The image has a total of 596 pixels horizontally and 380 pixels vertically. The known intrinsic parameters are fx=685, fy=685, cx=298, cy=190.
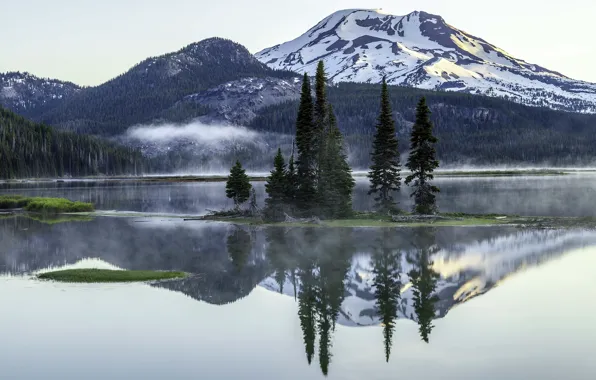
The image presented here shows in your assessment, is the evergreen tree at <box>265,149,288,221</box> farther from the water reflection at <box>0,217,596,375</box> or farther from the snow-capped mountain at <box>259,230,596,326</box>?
the snow-capped mountain at <box>259,230,596,326</box>

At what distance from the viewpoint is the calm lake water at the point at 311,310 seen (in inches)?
938

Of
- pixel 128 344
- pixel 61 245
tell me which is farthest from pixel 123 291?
pixel 61 245

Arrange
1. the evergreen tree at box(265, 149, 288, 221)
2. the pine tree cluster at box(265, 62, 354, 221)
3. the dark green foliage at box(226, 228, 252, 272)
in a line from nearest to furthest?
the dark green foliage at box(226, 228, 252, 272)
the evergreen tree at box(265, 149, 288, 221)
the pine tree cluster at box(265, 62, 354, 221)

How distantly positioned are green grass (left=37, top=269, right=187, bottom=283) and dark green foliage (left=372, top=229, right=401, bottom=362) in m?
12.0

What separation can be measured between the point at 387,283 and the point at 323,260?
9.00 metres

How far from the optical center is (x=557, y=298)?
33406 millimetres

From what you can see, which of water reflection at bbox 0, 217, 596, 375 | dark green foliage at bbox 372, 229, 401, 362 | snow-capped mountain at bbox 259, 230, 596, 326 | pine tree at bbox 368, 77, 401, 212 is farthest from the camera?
pine tree at bbox 368, 77, 401, 212

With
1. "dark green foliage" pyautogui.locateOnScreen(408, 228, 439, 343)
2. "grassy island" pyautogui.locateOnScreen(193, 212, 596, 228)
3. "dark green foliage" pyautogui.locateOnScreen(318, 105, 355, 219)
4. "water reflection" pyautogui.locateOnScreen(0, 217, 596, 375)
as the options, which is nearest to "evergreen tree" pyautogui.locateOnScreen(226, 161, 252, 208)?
"grassy island" pyautogui.locateOnScreen(193, 212, 596, 228)

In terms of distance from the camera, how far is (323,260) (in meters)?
45.9

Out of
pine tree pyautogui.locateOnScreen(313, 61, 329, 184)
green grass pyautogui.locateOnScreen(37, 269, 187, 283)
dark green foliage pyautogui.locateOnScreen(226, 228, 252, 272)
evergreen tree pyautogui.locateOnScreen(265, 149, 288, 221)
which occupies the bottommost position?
dark green foliage pyautogui.locateOnScreen(226, 228, 252, 272)

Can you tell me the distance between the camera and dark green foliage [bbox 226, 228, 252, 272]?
46.1 metres

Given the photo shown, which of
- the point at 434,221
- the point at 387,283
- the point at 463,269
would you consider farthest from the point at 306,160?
the point at 387,283

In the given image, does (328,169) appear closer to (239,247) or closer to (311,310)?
(239,247)

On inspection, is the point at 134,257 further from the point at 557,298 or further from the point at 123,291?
the point at 557,298
